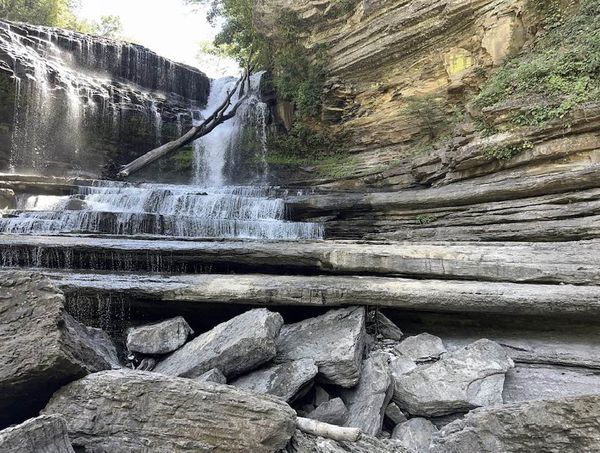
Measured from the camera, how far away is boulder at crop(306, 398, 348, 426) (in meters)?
2.93

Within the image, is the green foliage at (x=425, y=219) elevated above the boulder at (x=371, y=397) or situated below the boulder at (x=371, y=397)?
above

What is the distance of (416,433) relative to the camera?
2.86 m

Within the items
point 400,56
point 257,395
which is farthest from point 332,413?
point 400,56

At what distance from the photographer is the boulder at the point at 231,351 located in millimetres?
3178

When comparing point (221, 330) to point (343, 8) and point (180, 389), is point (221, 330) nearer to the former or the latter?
point (180, 389)

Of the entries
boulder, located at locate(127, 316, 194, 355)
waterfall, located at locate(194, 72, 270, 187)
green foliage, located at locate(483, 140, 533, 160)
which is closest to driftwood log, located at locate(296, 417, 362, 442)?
boulder, located at locate(127, 316, 194, 355)

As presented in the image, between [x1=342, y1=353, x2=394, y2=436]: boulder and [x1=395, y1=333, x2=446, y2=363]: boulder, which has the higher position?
[x1=395, y1=333, x2=446, y2=363]: boulder

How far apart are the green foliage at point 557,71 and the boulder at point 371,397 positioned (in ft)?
21.2

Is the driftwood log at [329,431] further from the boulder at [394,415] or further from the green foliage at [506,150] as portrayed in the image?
the green foliage at [506,150]

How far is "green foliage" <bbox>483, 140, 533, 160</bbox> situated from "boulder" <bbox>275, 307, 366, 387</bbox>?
5573 millimetres

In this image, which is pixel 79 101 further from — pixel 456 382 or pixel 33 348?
pixel 456 382

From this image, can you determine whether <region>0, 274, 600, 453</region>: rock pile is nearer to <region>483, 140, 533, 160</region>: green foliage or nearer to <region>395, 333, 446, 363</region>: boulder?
<region>395, 333, 446, 363</region>: boulder

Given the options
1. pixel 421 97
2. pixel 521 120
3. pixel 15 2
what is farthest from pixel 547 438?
pixel 15 2

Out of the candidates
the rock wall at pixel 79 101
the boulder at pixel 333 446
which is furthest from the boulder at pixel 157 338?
the rock wall at pixel 79 101
